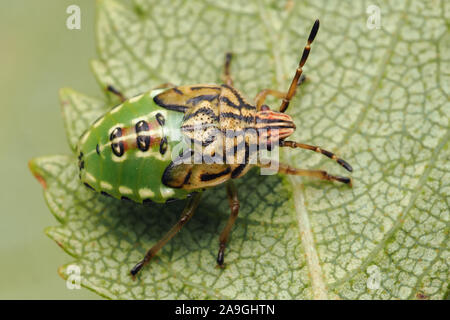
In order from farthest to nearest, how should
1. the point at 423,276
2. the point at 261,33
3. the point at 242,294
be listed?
1. the point at 261,33
2. the point at 242,294
3. the point at 423,276

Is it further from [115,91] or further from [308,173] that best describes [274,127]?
[115,91]

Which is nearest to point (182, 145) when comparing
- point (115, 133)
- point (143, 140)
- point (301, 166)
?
point (143, 140)

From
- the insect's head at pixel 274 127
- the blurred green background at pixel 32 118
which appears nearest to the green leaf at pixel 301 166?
the insect's head at pixel 274 127

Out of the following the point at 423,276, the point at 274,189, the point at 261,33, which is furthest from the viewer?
the point at 261,33

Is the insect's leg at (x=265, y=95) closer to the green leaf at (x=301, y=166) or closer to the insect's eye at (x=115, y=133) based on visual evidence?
the green leaf at (x=301, y=166)

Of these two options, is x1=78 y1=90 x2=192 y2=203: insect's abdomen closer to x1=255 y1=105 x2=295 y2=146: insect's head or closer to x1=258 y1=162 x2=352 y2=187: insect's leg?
x1=255 y1=105 x2=295 y2=146: insect's head

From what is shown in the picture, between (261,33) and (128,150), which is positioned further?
(261,33)

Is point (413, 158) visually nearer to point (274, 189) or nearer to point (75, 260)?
point (274, 189)
